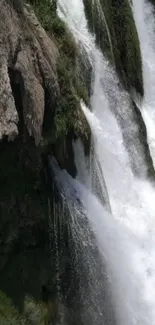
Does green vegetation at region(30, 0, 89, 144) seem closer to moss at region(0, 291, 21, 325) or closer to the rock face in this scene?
the rock face

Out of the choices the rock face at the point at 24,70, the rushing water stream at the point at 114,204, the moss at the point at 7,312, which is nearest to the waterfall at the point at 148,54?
the rushing water stream at the point at 114,204

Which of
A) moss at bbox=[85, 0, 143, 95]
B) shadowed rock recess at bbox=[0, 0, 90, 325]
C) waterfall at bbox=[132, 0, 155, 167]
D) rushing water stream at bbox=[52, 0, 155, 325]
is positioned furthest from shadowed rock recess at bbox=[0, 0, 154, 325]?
waterfall at bbox=[132, 0, 155, 167]

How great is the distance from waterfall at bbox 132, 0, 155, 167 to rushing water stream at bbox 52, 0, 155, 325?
235cm

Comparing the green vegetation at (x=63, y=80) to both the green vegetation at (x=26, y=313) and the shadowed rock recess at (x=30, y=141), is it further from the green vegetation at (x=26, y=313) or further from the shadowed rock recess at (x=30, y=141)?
the green vegetation at (x=26, y=313)

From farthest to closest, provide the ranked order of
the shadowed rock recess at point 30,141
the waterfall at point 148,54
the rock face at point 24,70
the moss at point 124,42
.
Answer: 1. the waterfall at point 148,54
2. the moss at point 124,42
3. the shadowed rock recess at point 30,141
4. the rock face at point 24,70

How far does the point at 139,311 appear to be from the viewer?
10.7 meters

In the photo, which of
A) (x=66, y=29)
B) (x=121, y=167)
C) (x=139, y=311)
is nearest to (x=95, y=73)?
(x=66, y=29)

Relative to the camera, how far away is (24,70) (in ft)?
27.6

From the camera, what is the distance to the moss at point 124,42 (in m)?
13.6

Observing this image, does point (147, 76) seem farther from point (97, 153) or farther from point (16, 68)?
point (16, 68)

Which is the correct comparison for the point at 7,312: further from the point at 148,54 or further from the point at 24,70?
the point at 148,54

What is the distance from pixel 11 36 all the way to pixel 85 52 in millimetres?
3209

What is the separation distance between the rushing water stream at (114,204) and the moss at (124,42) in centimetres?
99

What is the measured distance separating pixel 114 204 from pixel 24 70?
182 inches
